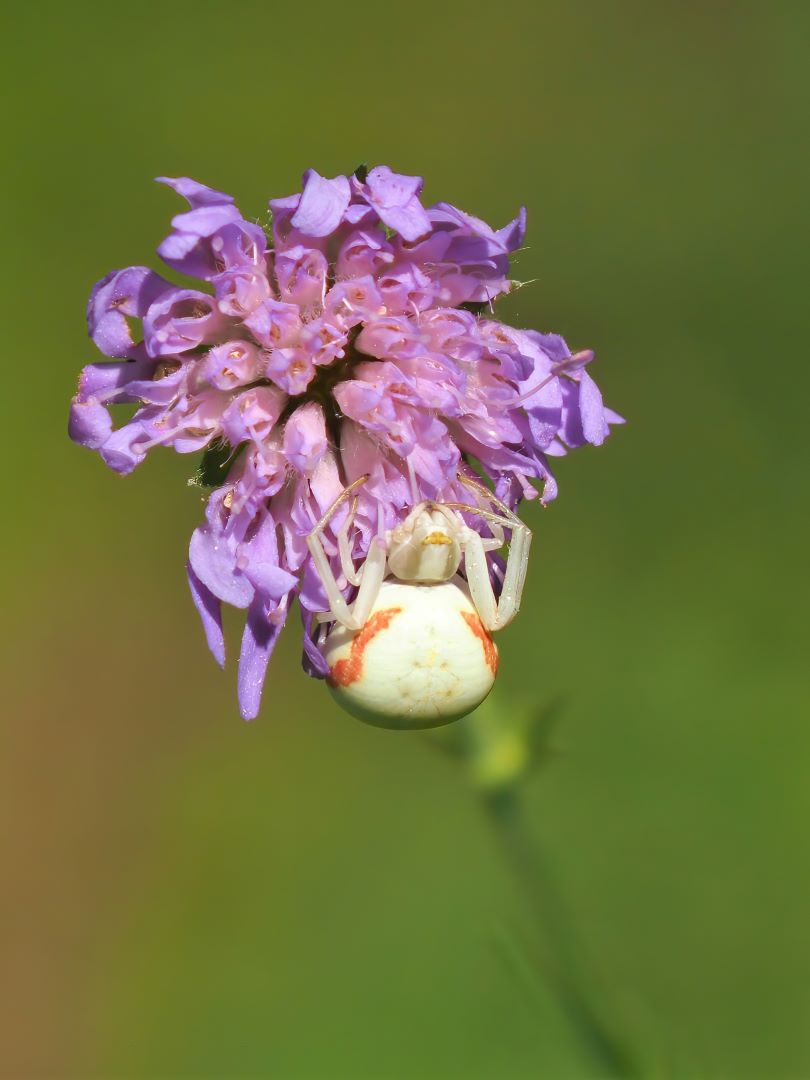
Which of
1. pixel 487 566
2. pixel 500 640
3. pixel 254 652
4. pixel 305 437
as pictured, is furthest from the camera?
pixel 500 640

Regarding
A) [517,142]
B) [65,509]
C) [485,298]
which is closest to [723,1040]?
[485,298]

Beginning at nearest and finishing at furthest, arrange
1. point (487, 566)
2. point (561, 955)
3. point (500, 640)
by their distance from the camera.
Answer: point (487, 566) → point (561, 955) → point (500, 640)

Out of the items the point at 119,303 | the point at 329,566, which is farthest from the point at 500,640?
the point at 119,303

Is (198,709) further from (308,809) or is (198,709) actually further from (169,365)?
(169,365)

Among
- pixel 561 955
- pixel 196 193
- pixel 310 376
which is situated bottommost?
pixel 561 955

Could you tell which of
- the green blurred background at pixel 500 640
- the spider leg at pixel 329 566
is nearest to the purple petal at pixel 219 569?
the spider leg at pixel 329 566

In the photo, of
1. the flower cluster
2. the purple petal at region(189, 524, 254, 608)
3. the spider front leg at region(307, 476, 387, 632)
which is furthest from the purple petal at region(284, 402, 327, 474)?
the purple petal at region(189, 524, 254, 608)

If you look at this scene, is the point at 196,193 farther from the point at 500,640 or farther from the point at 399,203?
the point at 500,640
